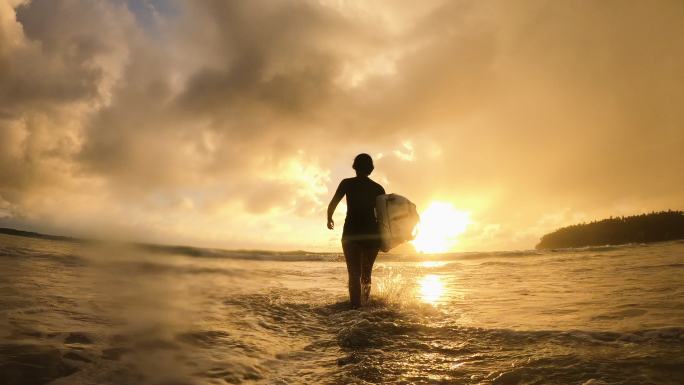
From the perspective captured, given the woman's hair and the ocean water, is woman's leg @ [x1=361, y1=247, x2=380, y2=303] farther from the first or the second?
the woman's hair

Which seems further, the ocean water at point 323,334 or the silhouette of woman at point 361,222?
the silhouette of woman at point 361,222

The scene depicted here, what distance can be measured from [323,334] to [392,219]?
293 centimetres

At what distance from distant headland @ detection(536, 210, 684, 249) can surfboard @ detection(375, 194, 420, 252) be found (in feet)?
101

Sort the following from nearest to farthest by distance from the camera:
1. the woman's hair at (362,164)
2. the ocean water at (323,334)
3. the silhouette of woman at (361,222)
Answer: the ocean water at (323,334) < the silhouette of woman at (361,222) < the woman's hair at (362,164)

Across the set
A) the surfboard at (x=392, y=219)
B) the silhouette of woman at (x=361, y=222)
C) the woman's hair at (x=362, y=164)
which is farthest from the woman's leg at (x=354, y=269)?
the woman's hair at (x=362, y=164)

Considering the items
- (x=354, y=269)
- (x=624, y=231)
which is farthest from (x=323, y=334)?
(x=624, y=231)

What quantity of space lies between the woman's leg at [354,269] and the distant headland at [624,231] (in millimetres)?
31629

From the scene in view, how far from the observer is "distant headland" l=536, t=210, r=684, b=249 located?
29234 mm

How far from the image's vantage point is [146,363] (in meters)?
3.27

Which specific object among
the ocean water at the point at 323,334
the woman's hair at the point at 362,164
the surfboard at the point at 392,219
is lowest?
the ocean water at the point at 323,334

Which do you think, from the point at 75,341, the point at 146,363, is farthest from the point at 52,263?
the point at 146,363

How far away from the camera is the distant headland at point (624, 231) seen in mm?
29234

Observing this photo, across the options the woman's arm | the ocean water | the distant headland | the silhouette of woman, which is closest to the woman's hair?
the silhouette of woman

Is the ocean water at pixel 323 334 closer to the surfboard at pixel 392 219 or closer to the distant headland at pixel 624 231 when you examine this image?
the surfboard at pixel 392 219
